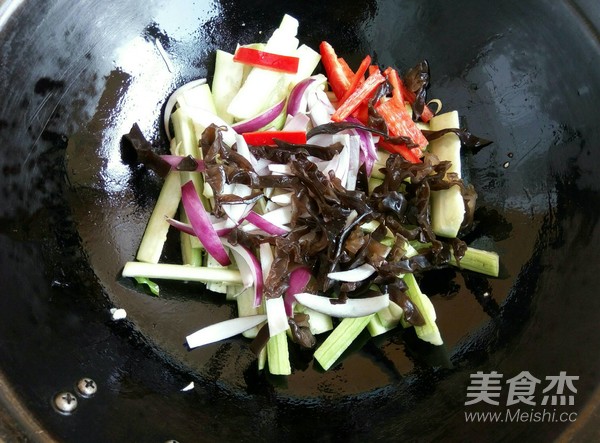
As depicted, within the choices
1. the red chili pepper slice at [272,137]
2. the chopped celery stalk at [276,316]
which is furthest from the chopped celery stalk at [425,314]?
the red chili pepper slice at [272,137]

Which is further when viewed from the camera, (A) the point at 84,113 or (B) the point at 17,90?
(A) the point at 84,113

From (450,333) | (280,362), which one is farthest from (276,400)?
(450,333)

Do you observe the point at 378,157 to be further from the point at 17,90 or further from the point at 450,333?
the point at 17,90

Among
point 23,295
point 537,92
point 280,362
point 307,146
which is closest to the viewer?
point 23,295

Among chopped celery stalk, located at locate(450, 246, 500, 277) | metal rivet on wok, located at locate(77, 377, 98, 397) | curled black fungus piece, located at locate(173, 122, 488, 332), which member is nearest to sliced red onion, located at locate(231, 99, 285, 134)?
curled black fungus piece, located at locate(173, 122, 488, 332)

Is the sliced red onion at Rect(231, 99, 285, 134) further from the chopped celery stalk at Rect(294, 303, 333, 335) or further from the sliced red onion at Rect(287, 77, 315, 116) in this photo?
the chopped celery stalk at Rect(294, 303, 333, 335)

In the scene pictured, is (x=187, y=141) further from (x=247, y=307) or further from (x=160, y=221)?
(x=247, y=307)

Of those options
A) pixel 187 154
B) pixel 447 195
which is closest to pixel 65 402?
pixel 187 154
